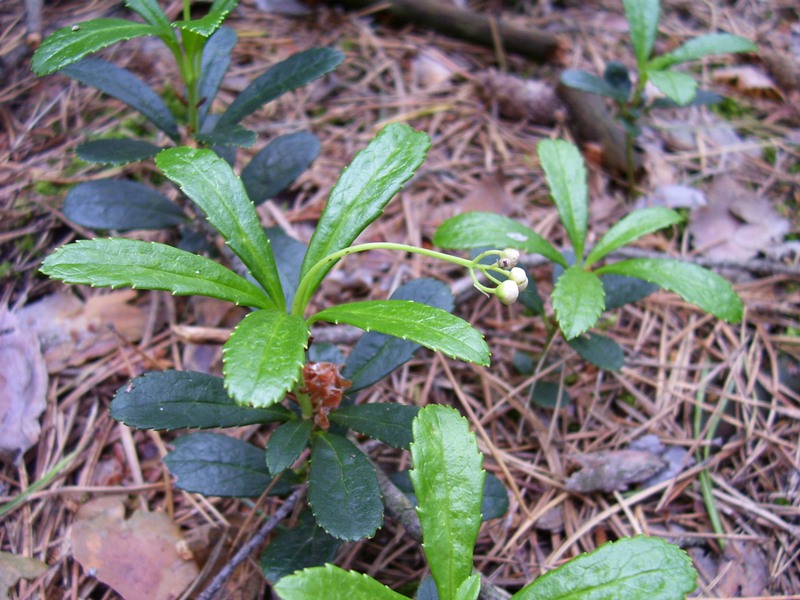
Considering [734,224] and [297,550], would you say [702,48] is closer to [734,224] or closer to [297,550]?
[734,224]

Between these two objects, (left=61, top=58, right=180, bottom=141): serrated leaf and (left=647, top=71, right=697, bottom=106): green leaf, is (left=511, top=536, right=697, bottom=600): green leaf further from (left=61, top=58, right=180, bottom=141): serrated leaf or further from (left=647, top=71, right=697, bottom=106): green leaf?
(left=61, top=58, right=180, bottom=141): serrated leaf

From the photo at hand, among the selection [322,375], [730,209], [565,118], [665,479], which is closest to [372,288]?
[322,375]

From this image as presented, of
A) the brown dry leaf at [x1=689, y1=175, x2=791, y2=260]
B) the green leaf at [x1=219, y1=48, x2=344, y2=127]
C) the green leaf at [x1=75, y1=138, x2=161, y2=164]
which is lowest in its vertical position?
the brown dry leaf at [x1=689, y1=175, x2=791, y2=260]

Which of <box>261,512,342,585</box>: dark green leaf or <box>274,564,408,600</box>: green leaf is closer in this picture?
<box>274,564,408,600</box>: green leaf

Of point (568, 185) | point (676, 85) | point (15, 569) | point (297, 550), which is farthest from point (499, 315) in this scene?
point (15, 569)

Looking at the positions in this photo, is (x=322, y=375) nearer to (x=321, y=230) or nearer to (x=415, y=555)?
(x=321, y=230)

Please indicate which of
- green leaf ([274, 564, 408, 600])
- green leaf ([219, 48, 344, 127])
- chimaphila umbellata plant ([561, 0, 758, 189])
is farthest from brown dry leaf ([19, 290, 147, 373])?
chimaphila umbellata plant ([561, 0, 758, 189])

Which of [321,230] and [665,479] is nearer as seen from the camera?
[321,230]
